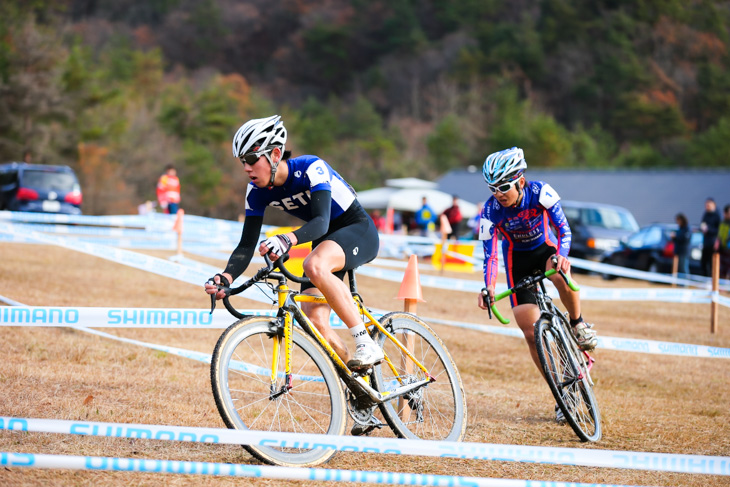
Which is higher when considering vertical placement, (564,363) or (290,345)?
(290,345)

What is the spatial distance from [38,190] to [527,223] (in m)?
18.6

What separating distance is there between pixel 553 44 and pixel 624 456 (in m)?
99.9

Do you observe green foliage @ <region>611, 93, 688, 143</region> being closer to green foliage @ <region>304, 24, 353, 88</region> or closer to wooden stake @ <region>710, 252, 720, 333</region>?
green foliage @ <region>304, 24, 353, 88</region>

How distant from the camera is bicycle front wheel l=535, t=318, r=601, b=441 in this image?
6117 millimetres

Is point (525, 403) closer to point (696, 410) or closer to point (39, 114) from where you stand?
point (696, 410)

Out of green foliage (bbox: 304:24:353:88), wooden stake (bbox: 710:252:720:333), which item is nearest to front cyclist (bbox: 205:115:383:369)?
wooden stake (bbox: 710:252:720:333)

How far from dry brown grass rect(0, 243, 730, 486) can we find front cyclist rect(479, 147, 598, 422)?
79 cm

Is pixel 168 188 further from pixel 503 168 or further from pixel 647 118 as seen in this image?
pixel 647 118

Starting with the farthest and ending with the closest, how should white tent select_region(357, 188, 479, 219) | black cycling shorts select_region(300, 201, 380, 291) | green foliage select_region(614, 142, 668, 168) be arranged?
green foliage select_region(614, 142, 668, 168) → white tent select_region(357, 188, 479, 219) → black cycling shorts select_region(300, 201, 380, 291)

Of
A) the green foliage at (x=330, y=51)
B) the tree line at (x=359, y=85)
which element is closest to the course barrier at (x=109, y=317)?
the tree line at (x=359, y=85)

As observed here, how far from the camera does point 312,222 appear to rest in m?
4.83

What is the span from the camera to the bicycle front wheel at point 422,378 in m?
5.58

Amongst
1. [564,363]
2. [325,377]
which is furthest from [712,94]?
[325,377]

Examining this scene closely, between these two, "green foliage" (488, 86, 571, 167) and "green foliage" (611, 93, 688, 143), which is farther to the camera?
"green foliage" (611, 93, 688, 143)
